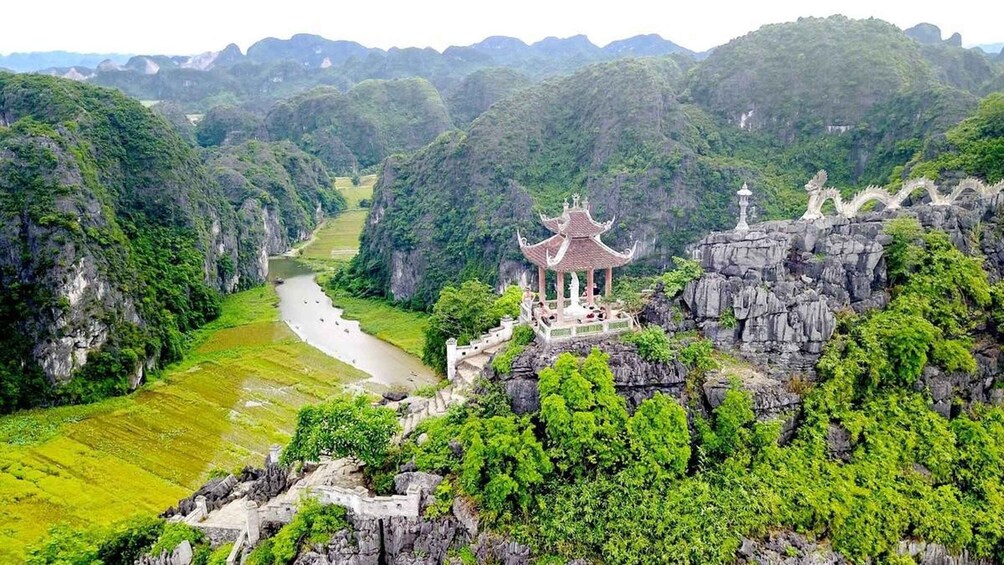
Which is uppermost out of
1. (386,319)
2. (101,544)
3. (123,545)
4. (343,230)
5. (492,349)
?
(492,349)

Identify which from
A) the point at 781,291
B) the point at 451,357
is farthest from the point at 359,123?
the point at 781,291

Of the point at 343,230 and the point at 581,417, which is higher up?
the point at 581,417

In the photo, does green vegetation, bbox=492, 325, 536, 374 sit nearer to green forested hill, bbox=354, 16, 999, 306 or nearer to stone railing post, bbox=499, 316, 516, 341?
stone railing post, bbox=499, 316, 516, 341

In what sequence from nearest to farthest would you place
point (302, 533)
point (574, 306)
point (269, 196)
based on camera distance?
point (302, 533)
point (574, 306)
point (269, 196)

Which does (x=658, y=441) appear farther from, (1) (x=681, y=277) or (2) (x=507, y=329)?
(2) (x=507, y=329)

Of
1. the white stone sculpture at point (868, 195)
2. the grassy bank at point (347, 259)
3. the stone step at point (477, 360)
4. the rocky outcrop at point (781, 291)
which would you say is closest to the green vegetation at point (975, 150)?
the white stone sculpture at point (868, 195)

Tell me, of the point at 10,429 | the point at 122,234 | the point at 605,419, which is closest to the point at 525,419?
the point at 605,419

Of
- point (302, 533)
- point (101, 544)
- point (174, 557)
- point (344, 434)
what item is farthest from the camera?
point (101, 544)
